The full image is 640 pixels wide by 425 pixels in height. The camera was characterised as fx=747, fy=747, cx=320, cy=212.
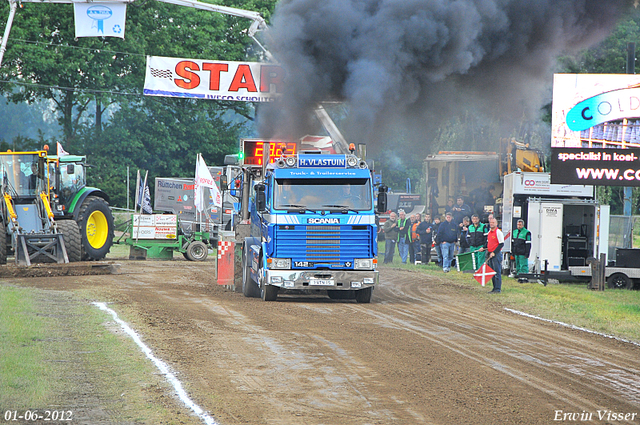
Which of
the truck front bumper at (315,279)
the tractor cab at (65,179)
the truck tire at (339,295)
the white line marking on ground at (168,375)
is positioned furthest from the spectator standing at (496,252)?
the tractor cab at (65,179)

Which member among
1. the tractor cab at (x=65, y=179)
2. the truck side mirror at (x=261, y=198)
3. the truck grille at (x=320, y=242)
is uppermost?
the tractor cab at (x=65, y=179)

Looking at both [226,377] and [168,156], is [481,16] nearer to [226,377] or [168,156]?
[226,377]

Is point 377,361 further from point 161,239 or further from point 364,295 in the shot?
point 161,239

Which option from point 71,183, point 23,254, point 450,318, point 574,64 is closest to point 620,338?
point 450,318

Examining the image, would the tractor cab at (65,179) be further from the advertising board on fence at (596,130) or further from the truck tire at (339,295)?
the advertising board on fence at (596,130)

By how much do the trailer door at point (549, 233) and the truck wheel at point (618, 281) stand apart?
65.6 inches

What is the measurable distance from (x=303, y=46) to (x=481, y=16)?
15.6 ft

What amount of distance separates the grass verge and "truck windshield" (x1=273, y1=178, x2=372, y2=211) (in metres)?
3.85

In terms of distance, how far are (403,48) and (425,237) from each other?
25.9 ft

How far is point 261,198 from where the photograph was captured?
1445cm

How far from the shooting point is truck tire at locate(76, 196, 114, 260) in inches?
826

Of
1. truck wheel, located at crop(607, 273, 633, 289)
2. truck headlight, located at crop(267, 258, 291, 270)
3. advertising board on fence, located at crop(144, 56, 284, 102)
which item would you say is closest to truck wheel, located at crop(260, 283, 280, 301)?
truck headlight, located at crop(267, 258, 291, 270)

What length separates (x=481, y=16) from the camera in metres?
19.5

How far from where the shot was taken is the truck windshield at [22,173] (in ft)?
64.7
